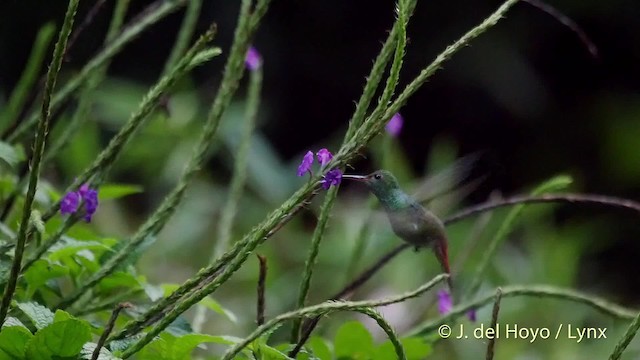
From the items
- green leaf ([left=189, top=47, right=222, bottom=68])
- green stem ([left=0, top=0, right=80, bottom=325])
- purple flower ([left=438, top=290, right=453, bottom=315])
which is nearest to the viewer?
green stem ([left=0, top=0, right=80, bottom=325])

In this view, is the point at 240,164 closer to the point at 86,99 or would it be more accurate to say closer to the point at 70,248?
the point at 86,99

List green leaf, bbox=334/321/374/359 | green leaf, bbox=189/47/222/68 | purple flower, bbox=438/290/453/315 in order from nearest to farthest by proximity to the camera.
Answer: green leaf, bbox=189/47/222/68, green leaf, bbox=334/321/374/359, purple flower, bbox=438/290/453/315

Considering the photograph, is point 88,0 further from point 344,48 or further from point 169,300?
point 169,300

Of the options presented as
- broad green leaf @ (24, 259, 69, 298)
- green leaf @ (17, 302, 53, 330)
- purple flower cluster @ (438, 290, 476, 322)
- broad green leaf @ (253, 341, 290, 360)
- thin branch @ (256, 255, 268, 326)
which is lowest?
broad green leaf @ (253, 341, 290, 360)

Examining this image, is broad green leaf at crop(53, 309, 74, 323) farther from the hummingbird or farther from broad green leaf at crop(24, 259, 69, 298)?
the hummingbird

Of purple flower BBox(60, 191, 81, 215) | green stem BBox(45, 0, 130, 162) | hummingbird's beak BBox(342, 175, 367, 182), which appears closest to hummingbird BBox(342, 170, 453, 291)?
hummingbird's beak BBox(342, 175, 367, 182)

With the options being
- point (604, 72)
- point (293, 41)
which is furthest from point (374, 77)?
point (604, 72)
